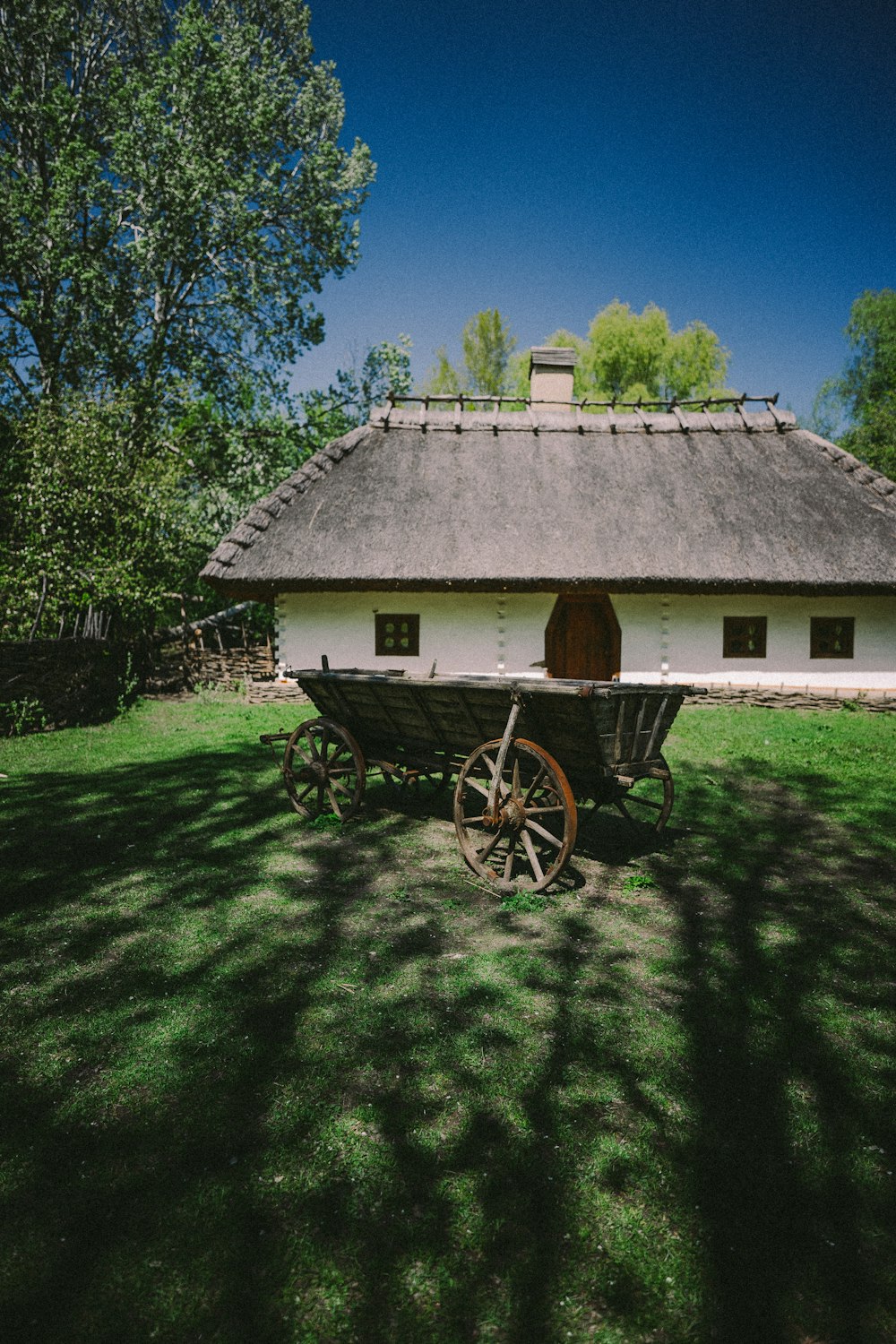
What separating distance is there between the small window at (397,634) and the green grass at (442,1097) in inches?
361

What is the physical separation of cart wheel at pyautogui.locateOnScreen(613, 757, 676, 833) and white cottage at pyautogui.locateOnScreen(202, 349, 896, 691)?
6.24 m

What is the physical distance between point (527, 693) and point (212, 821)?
3.37 meters

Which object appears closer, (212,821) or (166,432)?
(212,821)

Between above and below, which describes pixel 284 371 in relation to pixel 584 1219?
above

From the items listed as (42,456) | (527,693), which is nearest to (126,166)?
(42,456)

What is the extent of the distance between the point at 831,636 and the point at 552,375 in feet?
29.4

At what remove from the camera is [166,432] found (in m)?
20.0

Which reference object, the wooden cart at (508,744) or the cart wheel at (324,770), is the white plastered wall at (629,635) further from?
the wooden cart at (508,744)

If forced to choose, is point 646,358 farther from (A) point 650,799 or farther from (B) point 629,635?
(A) point 650,799

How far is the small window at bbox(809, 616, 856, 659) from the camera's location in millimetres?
14586

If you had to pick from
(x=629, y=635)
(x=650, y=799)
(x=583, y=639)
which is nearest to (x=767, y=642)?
(x=629, y=635)

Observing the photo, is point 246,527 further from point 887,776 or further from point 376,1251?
point 376,1251

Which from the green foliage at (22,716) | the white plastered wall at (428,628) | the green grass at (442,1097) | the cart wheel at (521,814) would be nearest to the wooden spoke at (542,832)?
the cart wheel at (521,814)

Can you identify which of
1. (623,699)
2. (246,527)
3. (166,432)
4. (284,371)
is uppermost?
(284,371)
